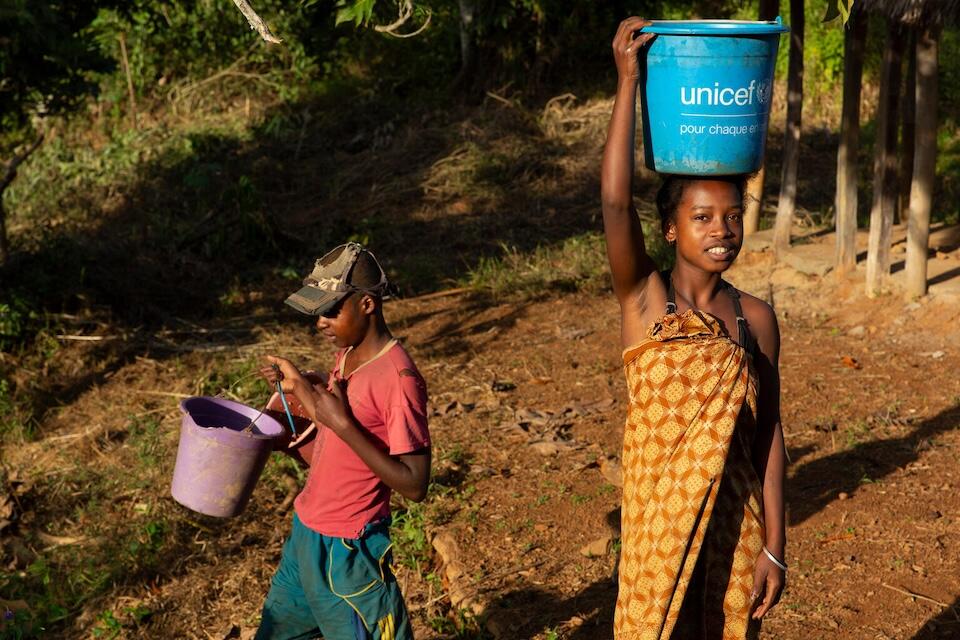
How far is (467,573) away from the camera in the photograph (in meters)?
4.32

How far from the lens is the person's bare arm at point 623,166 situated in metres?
2.29

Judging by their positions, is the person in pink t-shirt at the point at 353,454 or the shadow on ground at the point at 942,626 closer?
the person in pink t-shirt at the point at 353,454

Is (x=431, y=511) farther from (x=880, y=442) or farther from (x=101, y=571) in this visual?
(x=880, y=442)

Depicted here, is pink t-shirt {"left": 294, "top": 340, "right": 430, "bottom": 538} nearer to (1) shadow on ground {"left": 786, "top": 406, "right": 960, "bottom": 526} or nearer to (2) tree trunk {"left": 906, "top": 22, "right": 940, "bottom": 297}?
(1) shadow on ground {"left": 786, "top": 406, "right": 960, "bottom": 526}

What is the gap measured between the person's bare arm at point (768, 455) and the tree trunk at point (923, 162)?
14.4 ft

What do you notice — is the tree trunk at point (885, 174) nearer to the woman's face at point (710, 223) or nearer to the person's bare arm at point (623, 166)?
the woman's face at point (710, 223)

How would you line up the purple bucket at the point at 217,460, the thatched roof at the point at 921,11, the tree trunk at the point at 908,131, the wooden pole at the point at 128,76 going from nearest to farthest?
the purple bucket at the point at 217,460, the thatched roof at the point at 921,11, the tree trunk at the point at 908,131, the wooden pole at the point at 128,76

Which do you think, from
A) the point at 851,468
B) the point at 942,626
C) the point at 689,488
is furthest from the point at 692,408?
the point at 851,468

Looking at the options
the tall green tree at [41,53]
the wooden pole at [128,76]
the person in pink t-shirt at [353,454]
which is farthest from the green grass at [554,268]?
the wooden pole at [128,76]

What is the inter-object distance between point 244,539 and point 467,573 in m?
1.10

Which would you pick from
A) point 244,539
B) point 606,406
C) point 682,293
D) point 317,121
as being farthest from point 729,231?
point 317,121

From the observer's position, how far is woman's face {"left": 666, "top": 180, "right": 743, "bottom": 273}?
93.8 inches

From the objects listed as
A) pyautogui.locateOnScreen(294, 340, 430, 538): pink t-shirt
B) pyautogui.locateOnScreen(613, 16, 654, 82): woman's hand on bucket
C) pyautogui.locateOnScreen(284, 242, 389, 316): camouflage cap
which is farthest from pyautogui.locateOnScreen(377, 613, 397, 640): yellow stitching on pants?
pyautogui.locateOnScreen(613, 16, 654, 82): woman's hand on bucket

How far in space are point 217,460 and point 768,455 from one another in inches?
54.6
